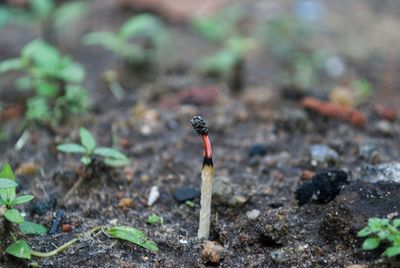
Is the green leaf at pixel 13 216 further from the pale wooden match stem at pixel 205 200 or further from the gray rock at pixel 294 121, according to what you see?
the gray rock at pixel 294 121

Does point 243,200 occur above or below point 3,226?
below

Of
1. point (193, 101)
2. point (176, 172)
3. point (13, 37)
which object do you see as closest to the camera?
point (176, 172)

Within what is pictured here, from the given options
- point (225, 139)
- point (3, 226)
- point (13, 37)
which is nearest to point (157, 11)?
point (13, 37)

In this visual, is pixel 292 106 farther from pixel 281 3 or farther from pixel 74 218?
pixel 281 3

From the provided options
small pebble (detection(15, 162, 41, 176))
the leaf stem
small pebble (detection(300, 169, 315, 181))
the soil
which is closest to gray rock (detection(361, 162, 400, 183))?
the soil

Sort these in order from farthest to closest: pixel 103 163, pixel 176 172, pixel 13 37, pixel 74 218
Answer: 1. pixel 13 37
2. pixel 176 172
3. pixel 103 163
4. pixel 74 218

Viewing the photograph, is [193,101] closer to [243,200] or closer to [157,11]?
[243,200]

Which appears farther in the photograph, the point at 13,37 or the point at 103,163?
the point at 13,37
